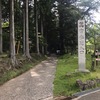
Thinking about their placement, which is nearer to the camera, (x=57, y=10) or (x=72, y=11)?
(x=72, y=11)

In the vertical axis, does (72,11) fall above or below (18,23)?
above

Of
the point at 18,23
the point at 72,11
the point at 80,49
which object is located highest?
the point at 72,11

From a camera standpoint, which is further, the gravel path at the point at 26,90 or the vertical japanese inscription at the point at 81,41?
the vertical japanese inscription at the point at 81,41

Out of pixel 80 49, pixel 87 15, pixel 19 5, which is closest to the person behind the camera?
pixel 80 49

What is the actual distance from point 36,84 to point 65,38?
3544 cm

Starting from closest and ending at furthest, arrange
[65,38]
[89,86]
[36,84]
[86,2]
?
[89,86], [36,84], [86,2], [65,38]

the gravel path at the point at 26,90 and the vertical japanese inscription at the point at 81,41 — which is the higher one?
the vertical japanese inscription at the point at 81,41

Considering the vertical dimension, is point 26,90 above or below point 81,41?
below

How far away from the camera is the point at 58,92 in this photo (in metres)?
9.35

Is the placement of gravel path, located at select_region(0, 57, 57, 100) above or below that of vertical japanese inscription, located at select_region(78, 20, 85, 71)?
below

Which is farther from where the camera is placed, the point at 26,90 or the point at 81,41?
the point at 81,41

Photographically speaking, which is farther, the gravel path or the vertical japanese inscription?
the vertical japanese inscription

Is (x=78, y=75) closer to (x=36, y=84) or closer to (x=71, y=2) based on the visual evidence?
(x=36, y=84)

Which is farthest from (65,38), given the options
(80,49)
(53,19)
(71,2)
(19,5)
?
(80,49)
